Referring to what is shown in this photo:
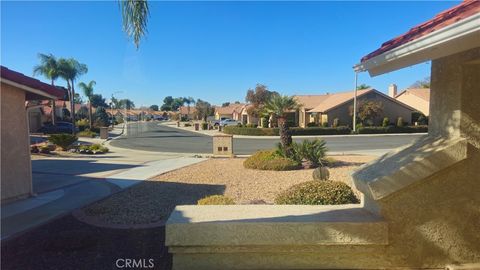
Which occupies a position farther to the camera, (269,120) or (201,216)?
(269,120)

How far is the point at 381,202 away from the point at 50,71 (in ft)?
169

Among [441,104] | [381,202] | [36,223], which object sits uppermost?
[441,104]

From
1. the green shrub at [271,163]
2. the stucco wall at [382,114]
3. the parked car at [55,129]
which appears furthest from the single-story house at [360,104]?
the green shrub at [271,163]

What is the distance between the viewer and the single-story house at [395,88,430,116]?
51481 mm

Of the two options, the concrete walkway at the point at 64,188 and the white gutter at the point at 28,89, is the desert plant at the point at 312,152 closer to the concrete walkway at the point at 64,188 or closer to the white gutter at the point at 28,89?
the concrete walkway at the point at 64,188

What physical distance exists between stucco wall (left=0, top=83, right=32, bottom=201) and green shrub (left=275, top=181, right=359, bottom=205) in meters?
6.22

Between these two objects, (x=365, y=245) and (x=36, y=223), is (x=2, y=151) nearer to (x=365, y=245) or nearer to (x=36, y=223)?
(x=36, y=223)

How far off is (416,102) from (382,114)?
1163cm

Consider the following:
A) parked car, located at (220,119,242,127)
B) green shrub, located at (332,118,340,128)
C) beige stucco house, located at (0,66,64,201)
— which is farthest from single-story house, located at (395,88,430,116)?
beige stucco house, located at (0,66,64,201)

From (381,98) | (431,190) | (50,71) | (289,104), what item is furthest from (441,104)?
(50,71)

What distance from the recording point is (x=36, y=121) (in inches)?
1988

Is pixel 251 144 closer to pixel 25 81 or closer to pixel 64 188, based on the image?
pixel 64 188

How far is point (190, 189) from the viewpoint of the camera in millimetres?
10336

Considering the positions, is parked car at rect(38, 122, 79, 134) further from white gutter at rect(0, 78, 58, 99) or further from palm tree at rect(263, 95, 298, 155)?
white gutter at rect(0, 78, 58, 99)
